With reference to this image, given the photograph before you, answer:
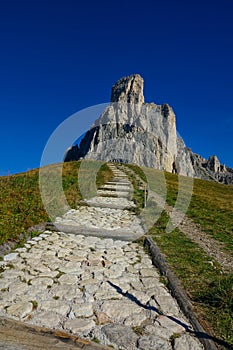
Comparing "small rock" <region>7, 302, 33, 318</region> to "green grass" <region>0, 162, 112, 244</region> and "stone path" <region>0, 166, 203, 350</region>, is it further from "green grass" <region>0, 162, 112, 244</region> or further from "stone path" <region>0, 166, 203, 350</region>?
"green grass" <region>0, 162, 112, 244</region>

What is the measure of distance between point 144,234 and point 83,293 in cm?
532

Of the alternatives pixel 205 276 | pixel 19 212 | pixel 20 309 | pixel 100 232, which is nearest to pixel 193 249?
pixel 205 276

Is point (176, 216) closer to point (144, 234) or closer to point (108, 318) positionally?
point (144, 234)

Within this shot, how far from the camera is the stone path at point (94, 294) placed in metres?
4.22

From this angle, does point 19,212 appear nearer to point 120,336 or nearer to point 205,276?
point 205,276

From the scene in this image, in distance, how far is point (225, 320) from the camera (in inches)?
179

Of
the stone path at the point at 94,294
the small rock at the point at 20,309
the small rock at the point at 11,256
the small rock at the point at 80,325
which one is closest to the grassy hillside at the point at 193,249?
the stone path at the point at 94,294

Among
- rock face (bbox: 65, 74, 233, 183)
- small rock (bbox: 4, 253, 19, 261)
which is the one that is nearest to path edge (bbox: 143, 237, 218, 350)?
small rock (bbox: 4, 253, 19, 261)

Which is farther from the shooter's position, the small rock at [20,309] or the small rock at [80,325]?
the small rock at [20,309]

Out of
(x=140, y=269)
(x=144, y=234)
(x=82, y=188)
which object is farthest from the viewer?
(x=82, y=188)

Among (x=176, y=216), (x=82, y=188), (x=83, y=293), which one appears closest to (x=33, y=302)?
(x=83, y=293)

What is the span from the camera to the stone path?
4224 millimetres

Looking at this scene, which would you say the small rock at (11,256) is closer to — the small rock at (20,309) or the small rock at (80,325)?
the small rock at (20,309)

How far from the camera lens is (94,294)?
556 cm
